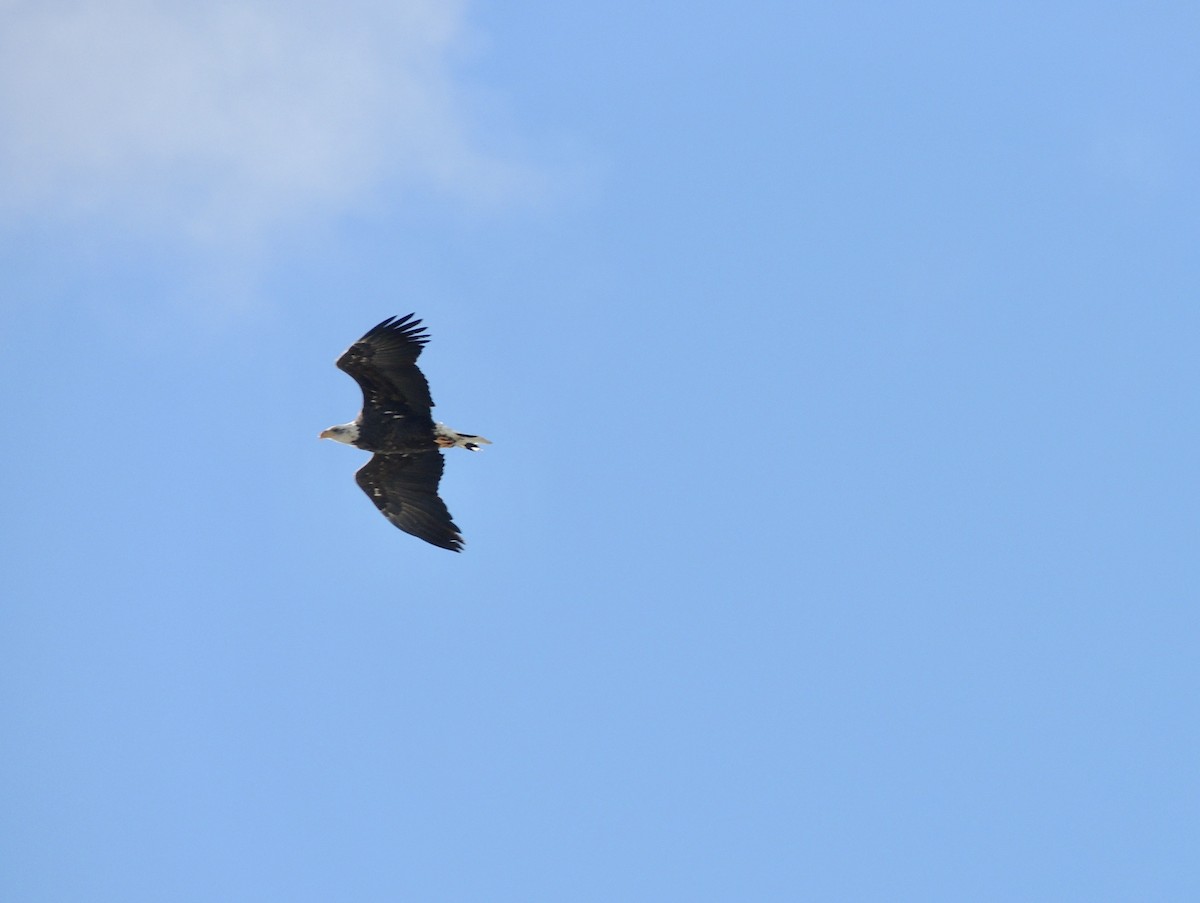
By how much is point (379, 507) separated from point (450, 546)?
6.84 ft

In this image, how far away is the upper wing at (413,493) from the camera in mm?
44969

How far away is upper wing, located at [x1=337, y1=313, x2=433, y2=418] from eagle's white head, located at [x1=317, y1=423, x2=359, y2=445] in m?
0.55

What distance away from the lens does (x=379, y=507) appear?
45719 mm

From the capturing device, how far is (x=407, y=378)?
142 feet

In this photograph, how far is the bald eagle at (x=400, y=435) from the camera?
43.0 metres

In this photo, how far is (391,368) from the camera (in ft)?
142

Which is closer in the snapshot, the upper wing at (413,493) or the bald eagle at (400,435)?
the bald eagle at (400,435)

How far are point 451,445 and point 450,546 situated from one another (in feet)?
7.74

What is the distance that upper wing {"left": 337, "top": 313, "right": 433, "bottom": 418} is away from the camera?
42875 mm

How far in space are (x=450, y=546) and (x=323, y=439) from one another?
3.80 meters

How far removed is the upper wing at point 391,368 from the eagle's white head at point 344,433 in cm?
55

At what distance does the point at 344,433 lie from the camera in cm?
4438

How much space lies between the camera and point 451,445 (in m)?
44.4

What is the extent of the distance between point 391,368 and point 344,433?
2.21 metres
